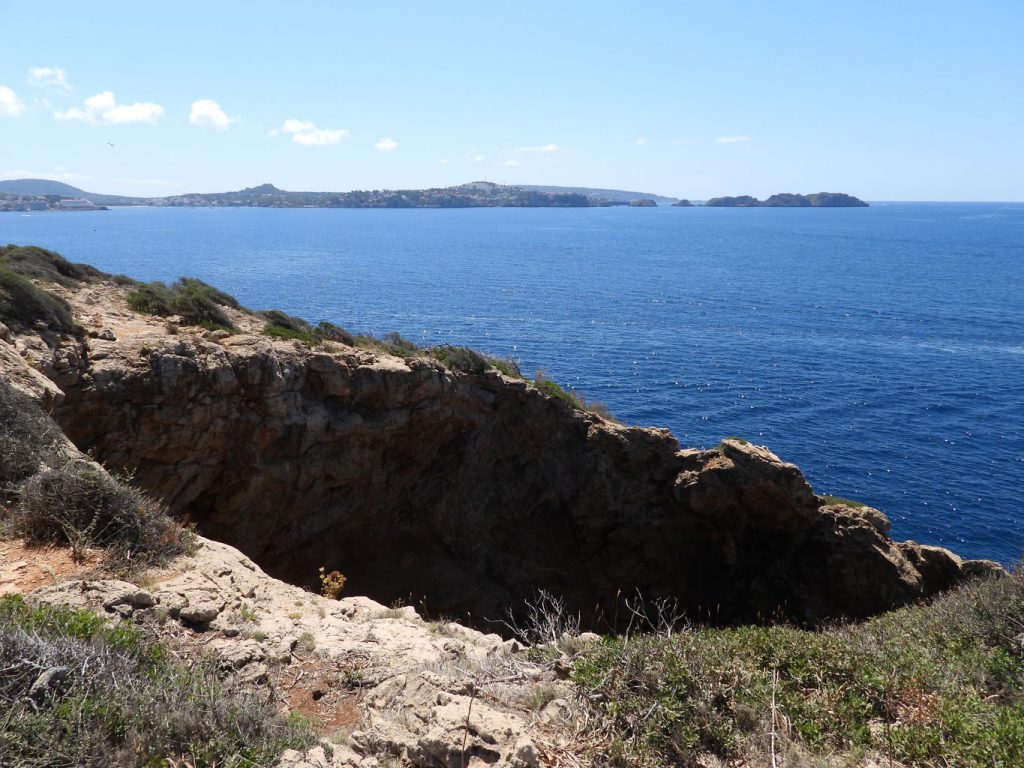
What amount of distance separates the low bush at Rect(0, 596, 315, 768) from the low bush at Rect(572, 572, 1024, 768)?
314 centimetres

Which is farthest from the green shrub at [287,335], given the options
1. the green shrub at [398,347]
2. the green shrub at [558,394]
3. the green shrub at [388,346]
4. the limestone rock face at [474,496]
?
the green shrub at [558,394]

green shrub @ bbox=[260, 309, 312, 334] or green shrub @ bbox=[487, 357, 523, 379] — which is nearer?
green shrub @ bbox=[487, 357, 523, 379]

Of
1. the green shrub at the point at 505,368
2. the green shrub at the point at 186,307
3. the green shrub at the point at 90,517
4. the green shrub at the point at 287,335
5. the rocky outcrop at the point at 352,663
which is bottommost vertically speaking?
the green shrub at the point at 505,368

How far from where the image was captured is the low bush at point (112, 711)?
196 inches

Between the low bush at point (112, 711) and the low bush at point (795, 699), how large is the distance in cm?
314

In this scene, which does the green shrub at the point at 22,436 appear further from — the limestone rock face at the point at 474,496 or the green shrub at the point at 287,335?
the green shrub at the point at 287,335

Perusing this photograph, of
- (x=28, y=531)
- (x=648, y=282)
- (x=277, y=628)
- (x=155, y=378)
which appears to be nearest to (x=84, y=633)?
(x=277, y=628)

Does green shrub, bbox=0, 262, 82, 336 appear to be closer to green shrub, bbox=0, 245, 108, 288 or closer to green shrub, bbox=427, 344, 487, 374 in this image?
green shrub, bbox=0, 245, 108, 288

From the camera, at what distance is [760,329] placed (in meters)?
60.0

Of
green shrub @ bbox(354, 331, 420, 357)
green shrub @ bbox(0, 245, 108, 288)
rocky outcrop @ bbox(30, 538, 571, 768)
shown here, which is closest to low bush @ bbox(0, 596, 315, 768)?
rocky outcrop @ bbox(30, 538, 571, 768)

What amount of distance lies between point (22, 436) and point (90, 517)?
9.02 feet

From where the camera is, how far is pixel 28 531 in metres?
9.53

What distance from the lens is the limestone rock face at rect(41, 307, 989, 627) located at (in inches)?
826

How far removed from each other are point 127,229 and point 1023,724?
186740mm
